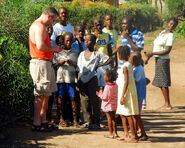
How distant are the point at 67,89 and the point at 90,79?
0.46 meters

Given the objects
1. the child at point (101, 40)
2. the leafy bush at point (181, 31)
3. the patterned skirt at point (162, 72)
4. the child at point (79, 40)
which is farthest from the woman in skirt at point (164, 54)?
the leafy bush at point (181, 31)

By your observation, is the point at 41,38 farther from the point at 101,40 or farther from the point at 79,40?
the point at 101,40

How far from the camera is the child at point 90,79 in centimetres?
641

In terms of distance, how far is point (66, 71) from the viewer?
6.56 meters

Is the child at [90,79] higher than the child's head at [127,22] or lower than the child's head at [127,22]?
lower

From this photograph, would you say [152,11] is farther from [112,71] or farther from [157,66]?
[112,71]

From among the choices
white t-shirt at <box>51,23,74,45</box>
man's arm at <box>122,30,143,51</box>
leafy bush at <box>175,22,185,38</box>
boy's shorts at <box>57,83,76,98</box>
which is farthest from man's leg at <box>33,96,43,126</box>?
leafy bush at <box>175,22,185,38</box>

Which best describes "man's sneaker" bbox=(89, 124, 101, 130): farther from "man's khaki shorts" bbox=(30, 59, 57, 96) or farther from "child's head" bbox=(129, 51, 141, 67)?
"child's head" bbox=(129, 51, 141, 67)

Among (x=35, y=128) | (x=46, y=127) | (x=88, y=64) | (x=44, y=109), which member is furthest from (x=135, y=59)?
(x=35, y=128)

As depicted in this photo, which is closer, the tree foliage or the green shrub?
the green shrub

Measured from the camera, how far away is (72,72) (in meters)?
6.61

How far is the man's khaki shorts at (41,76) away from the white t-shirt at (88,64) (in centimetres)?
56

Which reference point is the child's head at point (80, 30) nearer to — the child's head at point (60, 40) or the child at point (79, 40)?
the child at point (79, 40)

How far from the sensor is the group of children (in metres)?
5.66
